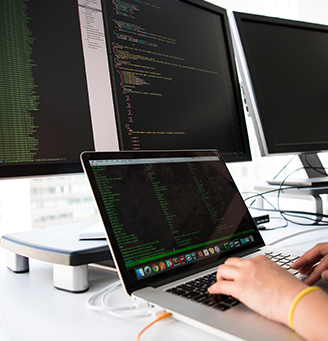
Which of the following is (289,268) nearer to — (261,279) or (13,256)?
(261,279)

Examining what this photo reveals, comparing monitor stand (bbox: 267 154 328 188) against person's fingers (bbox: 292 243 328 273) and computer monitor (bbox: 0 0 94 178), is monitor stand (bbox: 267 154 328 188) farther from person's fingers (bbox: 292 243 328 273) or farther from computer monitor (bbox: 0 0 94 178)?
computer monitor (bbox: 0 0 94 178)

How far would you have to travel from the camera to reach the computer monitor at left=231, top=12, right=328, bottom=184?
995 millimetres

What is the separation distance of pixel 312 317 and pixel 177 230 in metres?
0.25

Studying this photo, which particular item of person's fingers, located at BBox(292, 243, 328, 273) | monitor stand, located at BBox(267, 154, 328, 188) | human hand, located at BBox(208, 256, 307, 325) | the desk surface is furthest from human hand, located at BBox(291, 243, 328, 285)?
monitor stand, located at BBox(267, 154, 328, 188)

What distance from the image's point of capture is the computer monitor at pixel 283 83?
99cm

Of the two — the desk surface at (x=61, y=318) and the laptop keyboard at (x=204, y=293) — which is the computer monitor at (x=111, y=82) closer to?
the desk surface at (x=61, y=318)

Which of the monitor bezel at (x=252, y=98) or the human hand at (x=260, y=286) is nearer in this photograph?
the human hand at (x=260, y=286)

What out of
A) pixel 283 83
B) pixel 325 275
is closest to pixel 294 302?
pixel 325 275

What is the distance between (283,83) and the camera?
1054mm

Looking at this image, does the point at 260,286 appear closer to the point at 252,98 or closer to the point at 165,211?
the point at 165,211

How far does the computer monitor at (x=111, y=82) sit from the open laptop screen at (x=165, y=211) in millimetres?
135

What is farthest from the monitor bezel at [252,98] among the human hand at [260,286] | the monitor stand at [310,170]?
the human hand at [260,286]

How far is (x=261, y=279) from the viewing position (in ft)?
1.26

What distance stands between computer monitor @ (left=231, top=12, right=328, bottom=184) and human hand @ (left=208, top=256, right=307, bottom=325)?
0.62 meters
